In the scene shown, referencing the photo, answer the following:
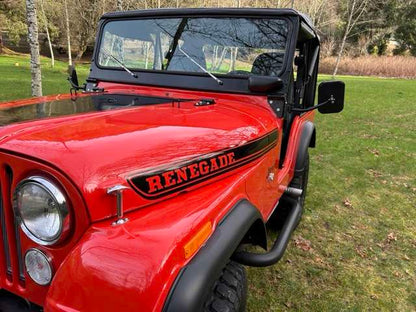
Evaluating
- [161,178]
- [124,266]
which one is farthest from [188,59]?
Result: [124,266]

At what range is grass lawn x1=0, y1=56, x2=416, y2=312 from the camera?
3051 millimetres

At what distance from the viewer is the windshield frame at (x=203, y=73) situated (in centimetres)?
289

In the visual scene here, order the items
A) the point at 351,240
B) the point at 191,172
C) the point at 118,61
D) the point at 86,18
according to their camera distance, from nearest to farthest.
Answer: the point at 191,172, the point at 118,61, the point at 351,240, the point at 86,18

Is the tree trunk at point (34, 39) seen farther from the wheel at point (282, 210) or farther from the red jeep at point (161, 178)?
the wheel at point (282, 210)

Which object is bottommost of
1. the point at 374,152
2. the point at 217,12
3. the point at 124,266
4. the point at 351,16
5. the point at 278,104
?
the point at 374,152

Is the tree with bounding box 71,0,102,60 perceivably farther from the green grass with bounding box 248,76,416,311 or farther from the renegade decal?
the renegade decal

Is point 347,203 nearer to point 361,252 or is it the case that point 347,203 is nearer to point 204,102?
point 361,252

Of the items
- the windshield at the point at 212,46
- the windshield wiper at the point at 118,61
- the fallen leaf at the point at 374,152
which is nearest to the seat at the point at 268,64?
the windshield at the point at 212,46

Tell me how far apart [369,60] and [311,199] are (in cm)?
3374

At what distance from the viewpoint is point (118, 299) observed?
4.26 ft

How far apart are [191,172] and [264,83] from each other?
118 centimetres

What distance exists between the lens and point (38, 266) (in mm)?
1563

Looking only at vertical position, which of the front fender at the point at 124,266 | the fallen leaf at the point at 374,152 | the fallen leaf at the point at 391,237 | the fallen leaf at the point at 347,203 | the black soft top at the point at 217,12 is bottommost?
the fallen leaf at the point at 374,152

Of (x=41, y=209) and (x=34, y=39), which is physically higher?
(x=34, y=39)
